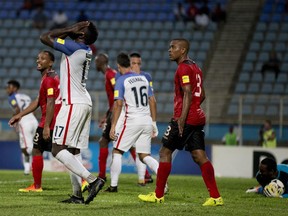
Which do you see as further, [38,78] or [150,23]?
[150,23]

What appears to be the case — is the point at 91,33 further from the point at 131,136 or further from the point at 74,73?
the point at 131,136

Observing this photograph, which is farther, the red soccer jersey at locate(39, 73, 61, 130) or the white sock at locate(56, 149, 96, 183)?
the red soccer jersey at locate(39, 73, 61, 130)

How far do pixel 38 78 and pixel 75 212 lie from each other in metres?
21.9

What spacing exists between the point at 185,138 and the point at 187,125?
184 mm

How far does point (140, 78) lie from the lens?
44.4 feet

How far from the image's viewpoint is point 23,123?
20172 millimetres

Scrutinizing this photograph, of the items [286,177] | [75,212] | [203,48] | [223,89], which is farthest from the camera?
[203,48]

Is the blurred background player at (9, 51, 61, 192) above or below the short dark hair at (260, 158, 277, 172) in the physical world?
above

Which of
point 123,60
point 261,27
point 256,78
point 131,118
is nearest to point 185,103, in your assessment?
point 131,118

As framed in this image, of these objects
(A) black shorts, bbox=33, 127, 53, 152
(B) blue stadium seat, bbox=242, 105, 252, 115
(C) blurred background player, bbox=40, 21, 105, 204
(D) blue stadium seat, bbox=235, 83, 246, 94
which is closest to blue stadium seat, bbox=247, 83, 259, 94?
(D) blue stadium seat, bbox=235, 83, 246, 94

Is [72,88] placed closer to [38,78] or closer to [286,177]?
[286,177]

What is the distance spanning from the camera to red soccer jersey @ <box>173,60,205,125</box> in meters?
10.7

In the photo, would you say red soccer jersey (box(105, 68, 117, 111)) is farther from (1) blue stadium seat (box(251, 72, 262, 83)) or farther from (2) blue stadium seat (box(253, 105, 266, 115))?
(1) blue stadium seat (box(251, 72, 262, 83))

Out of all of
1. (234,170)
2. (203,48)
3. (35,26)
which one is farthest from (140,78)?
(35,26)
